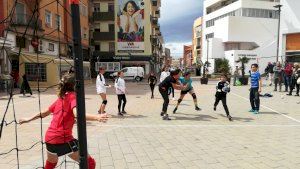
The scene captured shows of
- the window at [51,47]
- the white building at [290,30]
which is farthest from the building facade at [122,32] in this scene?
the white building at [290,30]

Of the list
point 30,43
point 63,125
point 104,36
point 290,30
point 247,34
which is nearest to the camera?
point 63,125

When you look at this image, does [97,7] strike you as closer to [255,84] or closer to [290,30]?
[290,30]

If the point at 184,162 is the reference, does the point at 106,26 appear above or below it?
above

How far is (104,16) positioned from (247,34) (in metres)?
24.7

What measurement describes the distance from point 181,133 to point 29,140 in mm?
3491

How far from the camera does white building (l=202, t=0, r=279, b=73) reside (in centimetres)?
5303

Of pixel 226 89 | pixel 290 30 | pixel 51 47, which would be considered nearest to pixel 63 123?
pixel 226 89

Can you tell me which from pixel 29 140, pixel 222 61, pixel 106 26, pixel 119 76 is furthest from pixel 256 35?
pixel 29 140

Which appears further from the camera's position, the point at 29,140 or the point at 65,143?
the point at 29,140

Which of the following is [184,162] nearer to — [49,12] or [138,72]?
[49,12]

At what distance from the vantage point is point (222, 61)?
50.9 meters

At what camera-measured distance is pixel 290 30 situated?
45281 mm

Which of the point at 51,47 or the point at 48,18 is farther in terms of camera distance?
the point at 51,47

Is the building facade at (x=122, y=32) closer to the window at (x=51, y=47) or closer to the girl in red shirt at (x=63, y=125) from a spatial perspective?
the window at (x=51, y=47)
